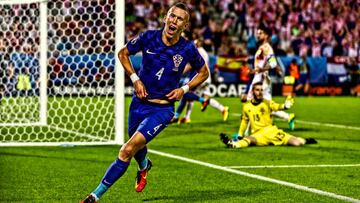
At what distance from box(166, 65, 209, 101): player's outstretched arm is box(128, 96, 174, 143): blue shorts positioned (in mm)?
168

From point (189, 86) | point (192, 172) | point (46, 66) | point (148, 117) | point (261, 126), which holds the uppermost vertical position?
point (189, 86)

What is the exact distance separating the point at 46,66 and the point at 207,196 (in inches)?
315

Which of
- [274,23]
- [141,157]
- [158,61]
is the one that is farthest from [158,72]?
[274,23]

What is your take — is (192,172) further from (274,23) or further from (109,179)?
(274,23)

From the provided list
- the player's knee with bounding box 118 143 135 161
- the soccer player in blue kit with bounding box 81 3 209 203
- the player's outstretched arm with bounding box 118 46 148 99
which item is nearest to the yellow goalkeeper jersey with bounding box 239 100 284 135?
the soccer player in blue kit with bounding box 81 3 209 203

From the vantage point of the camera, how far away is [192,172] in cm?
962

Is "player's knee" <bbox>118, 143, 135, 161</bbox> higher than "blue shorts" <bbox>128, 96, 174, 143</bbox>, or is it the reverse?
"blue shorts" <bbox>128, 96, 174, 143</bbox>

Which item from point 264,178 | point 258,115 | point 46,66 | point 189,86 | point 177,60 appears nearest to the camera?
point 177,60

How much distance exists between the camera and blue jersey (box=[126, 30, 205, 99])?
7.30 m

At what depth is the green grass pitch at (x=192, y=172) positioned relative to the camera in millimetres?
7797

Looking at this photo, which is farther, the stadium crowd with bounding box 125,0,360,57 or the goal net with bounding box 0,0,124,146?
the stadium crowd with bounding box 125,0,360,57

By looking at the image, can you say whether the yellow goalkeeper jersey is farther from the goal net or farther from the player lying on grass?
the goal net

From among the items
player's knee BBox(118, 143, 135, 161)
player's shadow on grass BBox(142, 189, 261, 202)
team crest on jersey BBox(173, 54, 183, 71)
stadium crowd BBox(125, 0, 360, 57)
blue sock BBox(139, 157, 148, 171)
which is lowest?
player's shadow on grass BBox(142, 189, 261, 202)

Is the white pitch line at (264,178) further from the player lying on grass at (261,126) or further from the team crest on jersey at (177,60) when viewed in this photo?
the team crest on jersey at (177,60)
